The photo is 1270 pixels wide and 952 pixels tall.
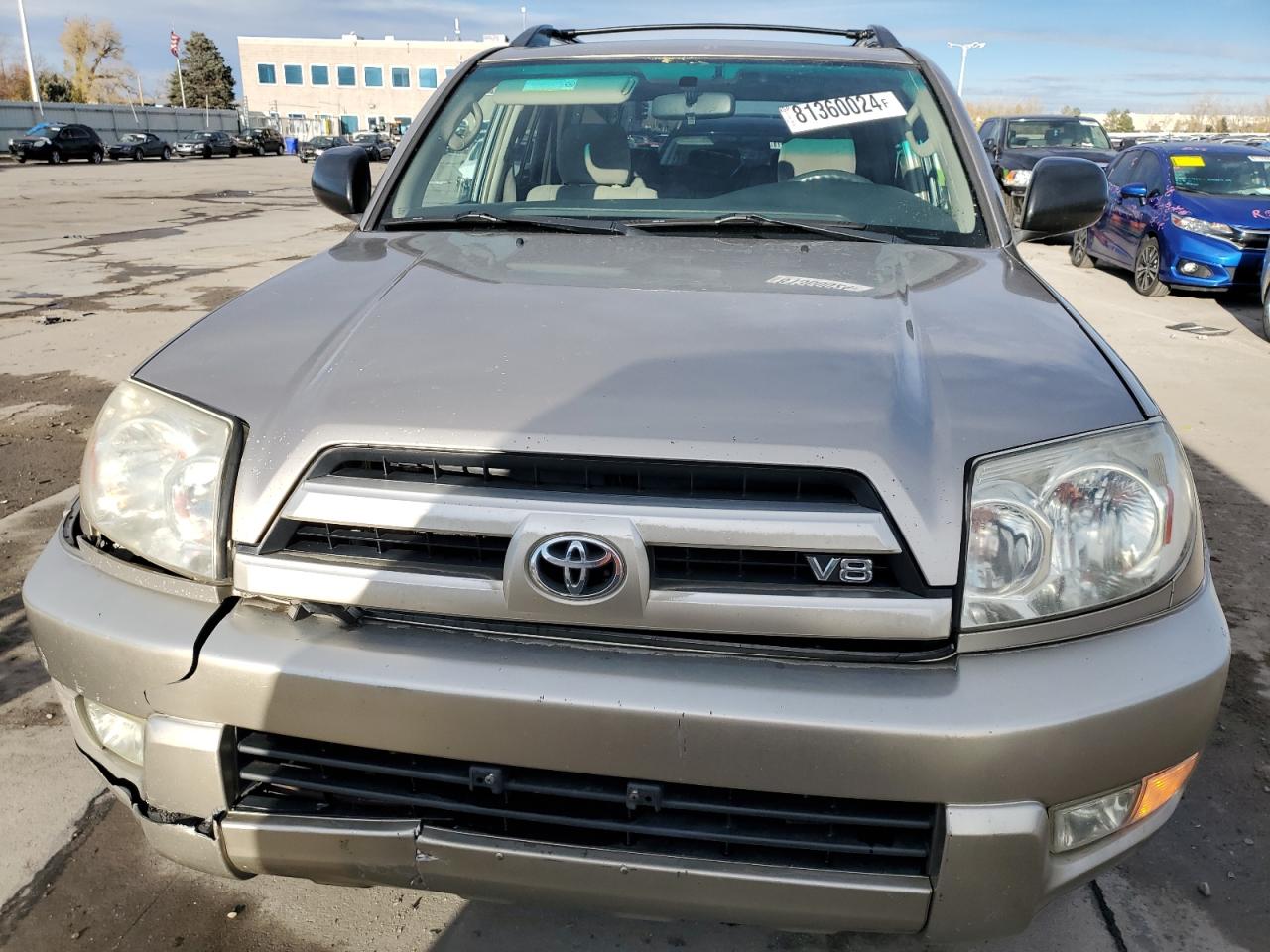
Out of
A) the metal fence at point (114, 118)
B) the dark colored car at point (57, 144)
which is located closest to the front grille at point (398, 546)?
the dark colored car at point (57, 144)

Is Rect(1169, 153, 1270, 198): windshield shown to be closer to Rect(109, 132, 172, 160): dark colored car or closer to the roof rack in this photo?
the roof rack

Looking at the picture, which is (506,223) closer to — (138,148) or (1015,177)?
(1015,177)

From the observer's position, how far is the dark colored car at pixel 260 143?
5034 cm

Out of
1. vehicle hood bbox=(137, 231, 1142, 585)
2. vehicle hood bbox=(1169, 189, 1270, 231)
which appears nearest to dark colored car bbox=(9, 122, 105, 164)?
vehicle hood bbox=(1169, 189, 1270, 231)

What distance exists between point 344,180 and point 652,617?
211 centimetres

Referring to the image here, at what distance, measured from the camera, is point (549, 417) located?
1.57 metres

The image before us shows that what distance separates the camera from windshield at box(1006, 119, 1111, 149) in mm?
17516

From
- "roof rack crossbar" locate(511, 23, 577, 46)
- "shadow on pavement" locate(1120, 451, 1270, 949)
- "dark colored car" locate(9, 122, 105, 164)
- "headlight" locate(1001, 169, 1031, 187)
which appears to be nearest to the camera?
"shadow on pavement" locate(1120, 451, 1270, 949)

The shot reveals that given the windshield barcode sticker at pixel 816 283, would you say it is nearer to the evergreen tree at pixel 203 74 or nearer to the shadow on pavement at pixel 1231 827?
the shadow on pavement at pixel 1231 827

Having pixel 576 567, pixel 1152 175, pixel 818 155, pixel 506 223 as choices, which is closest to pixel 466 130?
pixel 506 223

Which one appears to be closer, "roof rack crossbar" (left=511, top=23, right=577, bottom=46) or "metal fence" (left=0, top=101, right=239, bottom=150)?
"roof rack crossbar" (left=511, top=23, right=577, bottom=46)

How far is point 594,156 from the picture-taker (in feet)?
9.68

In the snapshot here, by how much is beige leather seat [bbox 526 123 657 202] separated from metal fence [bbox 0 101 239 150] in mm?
46085

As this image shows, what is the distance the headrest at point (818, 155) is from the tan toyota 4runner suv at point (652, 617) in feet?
3.75
